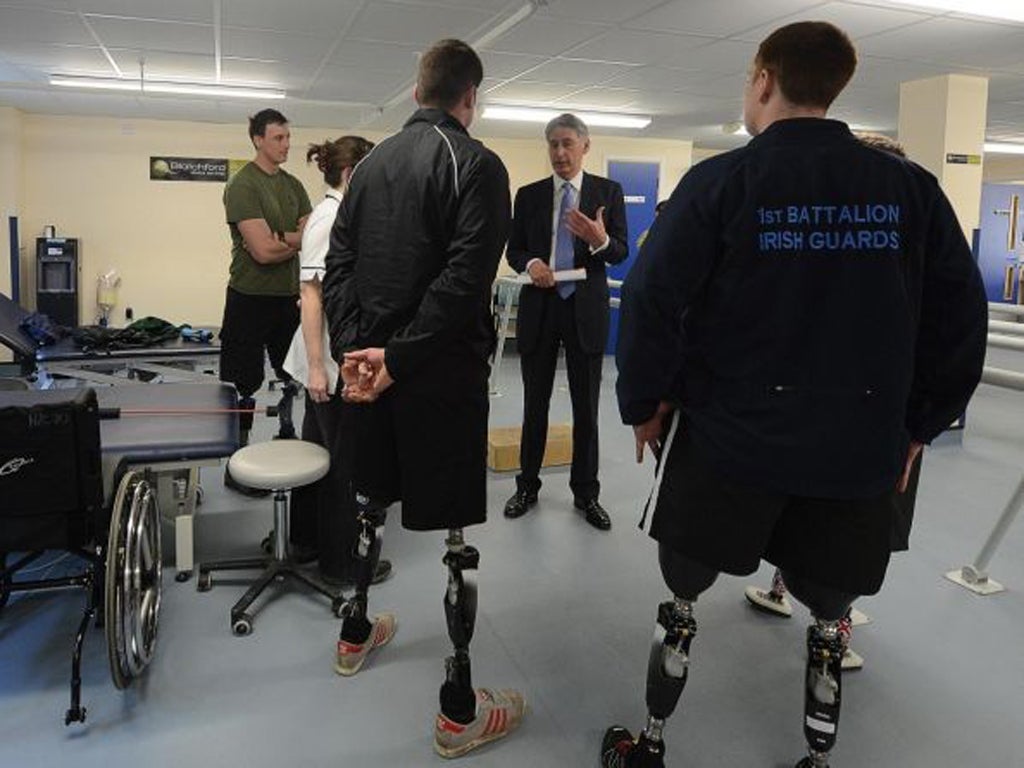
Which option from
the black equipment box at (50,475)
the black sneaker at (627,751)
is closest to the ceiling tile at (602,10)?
the black equipment box at (50,475)

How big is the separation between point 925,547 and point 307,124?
294 inches

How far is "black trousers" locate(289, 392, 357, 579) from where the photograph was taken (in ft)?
8.45

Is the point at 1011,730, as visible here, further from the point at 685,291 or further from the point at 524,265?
the point at 524,265

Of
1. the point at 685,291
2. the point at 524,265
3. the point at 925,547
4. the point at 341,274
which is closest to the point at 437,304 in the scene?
the point at 341,274

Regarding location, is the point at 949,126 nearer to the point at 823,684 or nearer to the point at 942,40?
the point at 942,40

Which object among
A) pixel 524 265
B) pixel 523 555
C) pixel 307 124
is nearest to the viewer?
pixel 523 555

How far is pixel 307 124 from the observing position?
8.47m

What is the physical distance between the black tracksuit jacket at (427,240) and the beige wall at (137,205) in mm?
7306

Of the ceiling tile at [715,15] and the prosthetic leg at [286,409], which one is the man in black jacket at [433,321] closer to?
the prosthetic leg at [286,409]

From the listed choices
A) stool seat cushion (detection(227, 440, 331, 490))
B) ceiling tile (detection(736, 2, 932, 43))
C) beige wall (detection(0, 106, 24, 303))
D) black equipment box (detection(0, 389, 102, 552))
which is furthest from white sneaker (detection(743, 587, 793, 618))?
beige wall (detection(0, 106, 24, 303))

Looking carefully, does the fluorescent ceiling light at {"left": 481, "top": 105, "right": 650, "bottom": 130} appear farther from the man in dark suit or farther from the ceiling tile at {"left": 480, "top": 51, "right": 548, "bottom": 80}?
the man in dark suit

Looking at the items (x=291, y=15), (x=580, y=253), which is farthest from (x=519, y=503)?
(x=291, y=15)

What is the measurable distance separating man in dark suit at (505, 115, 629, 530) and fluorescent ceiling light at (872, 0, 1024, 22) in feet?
6.56

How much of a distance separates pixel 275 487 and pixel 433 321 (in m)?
1.01
